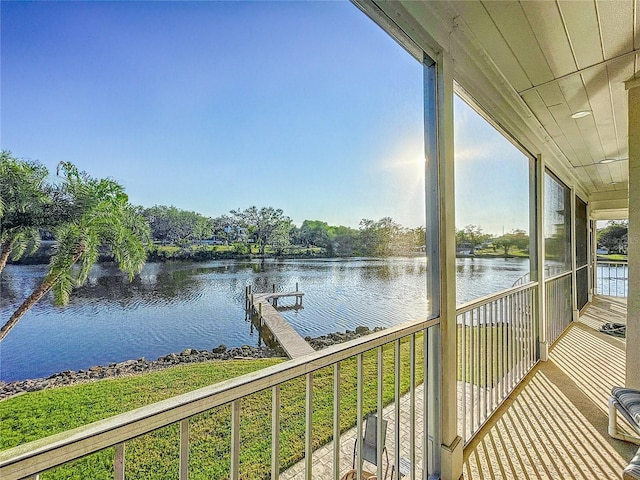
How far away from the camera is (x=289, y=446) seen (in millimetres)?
1157

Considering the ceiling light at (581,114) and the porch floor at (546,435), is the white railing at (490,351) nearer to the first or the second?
the porch floor at (546,435)

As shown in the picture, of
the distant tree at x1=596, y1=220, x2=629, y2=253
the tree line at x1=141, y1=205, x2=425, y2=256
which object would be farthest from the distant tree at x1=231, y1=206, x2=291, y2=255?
the distant tree at x1=596, y1=220, x2=629, y2=253

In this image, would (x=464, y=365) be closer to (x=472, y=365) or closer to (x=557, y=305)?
(x=472, y=365)

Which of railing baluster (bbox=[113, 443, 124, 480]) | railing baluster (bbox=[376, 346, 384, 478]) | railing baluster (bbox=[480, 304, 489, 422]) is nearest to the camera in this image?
railing baluster (bbox=[113, 443, 124, 480])

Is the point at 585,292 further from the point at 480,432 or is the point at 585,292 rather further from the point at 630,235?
the point at 480,432

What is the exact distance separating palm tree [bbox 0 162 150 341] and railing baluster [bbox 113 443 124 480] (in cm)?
34

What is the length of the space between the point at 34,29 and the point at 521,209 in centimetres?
351

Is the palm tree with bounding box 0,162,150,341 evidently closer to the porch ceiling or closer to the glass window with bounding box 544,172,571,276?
the porch ceiling

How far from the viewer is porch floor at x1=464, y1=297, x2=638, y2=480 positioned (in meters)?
1.82

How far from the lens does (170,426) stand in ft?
2.55

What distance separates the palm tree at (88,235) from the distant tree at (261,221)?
9.2 inches

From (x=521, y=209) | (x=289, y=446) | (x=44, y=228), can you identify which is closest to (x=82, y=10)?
(x=44, y=228)

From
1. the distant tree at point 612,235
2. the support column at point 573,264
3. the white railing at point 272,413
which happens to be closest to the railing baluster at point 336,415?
the white railing at point 272,413

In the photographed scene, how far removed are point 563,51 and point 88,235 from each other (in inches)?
96.4
